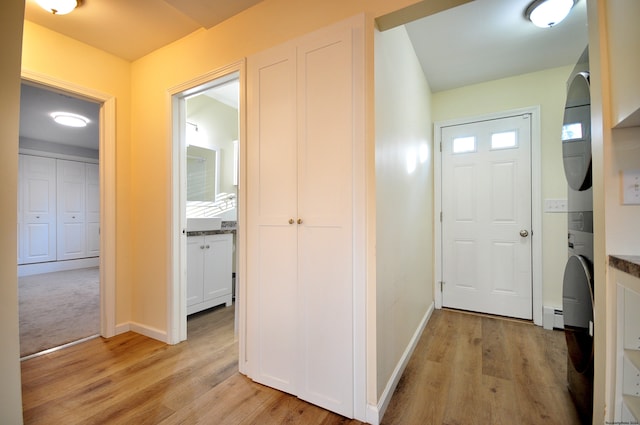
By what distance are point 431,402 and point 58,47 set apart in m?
3.70

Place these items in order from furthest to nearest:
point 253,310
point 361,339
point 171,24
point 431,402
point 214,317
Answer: point 214,317, point 171,24, point 253,310, point 431,402, point 361,339

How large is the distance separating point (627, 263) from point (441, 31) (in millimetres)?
2011

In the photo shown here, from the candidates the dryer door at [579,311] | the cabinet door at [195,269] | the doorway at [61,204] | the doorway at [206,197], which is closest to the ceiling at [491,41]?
the doorway at [206,197]

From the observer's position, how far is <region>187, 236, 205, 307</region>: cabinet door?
2783 mm

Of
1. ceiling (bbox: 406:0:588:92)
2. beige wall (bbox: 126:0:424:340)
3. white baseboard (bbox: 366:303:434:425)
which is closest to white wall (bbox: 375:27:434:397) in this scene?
white baseboard (bbox: 366:303:434:425)

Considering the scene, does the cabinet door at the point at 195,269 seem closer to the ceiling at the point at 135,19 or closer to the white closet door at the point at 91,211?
the ceiling at the point at 135,19

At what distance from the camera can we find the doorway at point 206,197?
2.19 meters

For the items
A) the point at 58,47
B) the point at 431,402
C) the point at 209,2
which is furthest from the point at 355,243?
the point at 58,47

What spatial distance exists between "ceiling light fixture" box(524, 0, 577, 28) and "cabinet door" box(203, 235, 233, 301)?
10.9 feet

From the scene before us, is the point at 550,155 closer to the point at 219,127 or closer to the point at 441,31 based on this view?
the point at 441,31

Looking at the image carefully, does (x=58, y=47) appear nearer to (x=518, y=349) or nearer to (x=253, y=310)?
(x=253, y=310)

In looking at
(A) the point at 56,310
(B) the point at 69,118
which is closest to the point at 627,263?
(A) the point at 56,310

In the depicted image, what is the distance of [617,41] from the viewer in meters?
1.02

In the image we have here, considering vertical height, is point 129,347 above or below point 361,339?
below
